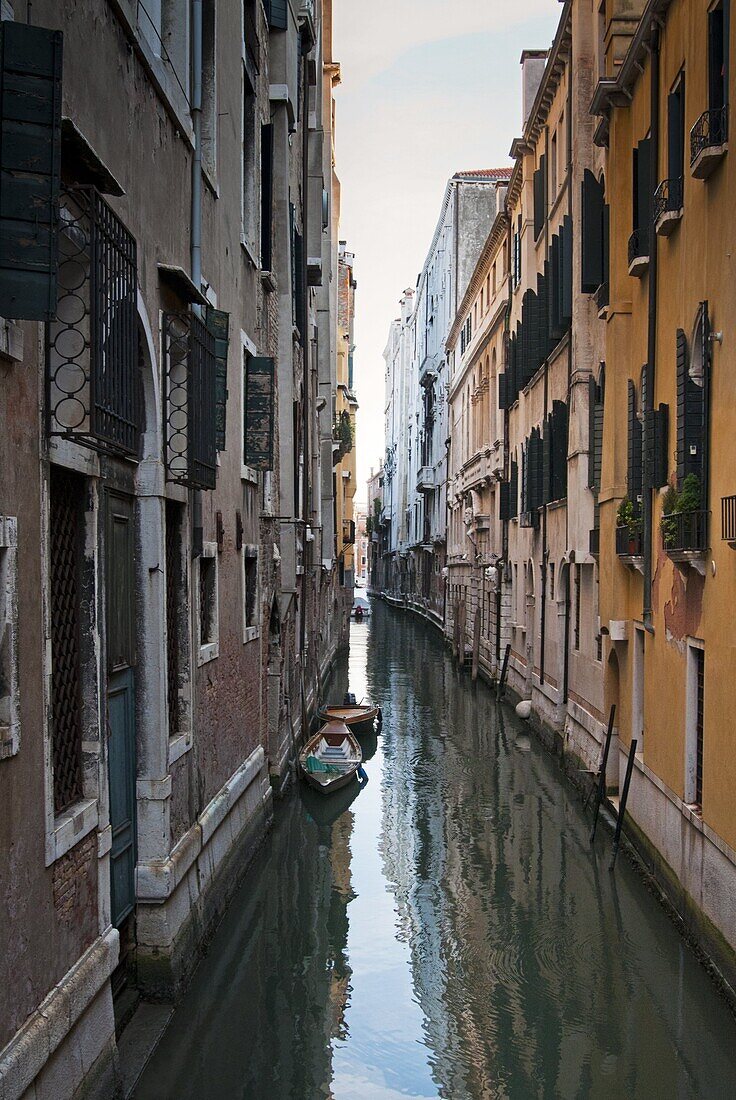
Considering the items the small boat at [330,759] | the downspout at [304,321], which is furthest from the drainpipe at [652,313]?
the downspout at [304,321]

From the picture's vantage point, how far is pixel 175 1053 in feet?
22.6

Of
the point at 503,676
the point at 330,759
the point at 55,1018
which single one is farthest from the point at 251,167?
the point at 503,676

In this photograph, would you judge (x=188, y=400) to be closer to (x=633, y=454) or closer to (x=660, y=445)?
(x=660, y=445)

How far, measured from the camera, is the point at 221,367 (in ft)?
30.7

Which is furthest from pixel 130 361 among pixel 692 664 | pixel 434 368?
pixel 434 368

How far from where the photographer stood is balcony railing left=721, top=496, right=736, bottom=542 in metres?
7.52

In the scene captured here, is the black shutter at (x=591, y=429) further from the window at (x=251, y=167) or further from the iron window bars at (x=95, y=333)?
the iron window bars at (x=95, y=333)

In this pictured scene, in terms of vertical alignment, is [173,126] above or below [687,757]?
above

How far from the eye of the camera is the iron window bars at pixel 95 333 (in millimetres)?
4887

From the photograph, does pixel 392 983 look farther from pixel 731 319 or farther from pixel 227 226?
pixel 227 226

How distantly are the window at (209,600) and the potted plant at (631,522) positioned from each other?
416 cm

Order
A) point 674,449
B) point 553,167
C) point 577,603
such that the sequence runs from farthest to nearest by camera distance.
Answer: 1. point 553,167
2. point 577,603
3. point 674,449

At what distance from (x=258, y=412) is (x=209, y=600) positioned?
250 centimetres

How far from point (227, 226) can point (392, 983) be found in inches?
247
